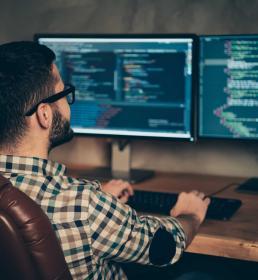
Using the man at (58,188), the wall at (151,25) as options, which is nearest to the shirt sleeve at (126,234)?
the man at (58,188)

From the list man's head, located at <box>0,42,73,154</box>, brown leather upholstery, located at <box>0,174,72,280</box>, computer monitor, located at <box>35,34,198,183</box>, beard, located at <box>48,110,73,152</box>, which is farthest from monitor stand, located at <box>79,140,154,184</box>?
brown leather upholstery, located at <box>0,174,72,280</box>

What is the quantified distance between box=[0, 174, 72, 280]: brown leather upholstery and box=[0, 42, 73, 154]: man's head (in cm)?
26

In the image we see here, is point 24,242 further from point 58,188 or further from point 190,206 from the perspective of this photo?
point 190,206

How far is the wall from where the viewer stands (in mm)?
2238

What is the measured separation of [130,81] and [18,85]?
2.80 feet

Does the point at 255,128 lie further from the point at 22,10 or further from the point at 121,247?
the point at 22,10

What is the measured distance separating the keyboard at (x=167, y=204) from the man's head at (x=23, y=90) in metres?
0.48

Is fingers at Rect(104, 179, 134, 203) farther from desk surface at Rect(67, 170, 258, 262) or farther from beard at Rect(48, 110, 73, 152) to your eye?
→ beard at Rect(48, 110, 73, 152)

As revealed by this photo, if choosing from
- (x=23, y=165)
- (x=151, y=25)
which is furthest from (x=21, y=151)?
(x=151, y=25)

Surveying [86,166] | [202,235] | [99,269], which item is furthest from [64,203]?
[86,166]

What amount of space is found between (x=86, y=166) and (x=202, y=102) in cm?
60

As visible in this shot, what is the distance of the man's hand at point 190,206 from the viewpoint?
1688 mm

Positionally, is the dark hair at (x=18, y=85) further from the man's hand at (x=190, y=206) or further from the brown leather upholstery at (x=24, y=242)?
the man's hand at (x=190, y=206)

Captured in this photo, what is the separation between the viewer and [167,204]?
1.81m
